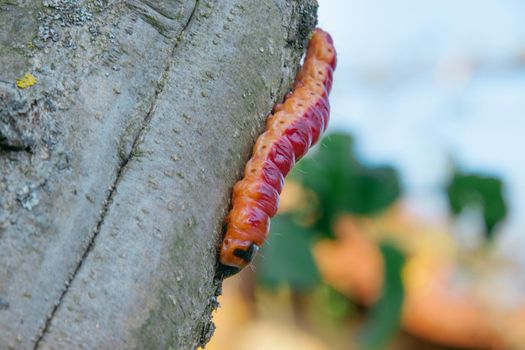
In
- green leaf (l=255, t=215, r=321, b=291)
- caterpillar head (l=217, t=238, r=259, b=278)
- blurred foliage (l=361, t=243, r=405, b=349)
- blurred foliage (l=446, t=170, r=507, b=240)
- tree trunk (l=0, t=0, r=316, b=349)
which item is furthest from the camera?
blurred foliage (l=446, t=170, r=507, b=240)

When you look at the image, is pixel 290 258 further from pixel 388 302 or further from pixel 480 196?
pixel 480 196

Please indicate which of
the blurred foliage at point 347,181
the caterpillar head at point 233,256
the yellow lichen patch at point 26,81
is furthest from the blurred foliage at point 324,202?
the yellow lichen patch at point 26,81

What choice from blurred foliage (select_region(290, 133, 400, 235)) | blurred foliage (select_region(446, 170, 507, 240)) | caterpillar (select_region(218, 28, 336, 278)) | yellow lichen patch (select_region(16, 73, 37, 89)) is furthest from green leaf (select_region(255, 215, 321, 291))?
yellow lichen patch (select_region(16, 73, 37, 89))

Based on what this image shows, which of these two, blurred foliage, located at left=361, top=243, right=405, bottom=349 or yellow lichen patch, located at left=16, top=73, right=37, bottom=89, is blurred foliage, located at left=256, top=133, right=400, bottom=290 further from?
yellow lichen patch, located at left=16, top=73, right=37, bottom=89

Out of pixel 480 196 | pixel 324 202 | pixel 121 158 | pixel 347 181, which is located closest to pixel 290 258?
pixel 324 202

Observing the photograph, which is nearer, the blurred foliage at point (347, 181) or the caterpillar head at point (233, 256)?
the caterpillar head at point (233, 256)

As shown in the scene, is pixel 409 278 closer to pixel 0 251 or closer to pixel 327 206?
pixel 327 206

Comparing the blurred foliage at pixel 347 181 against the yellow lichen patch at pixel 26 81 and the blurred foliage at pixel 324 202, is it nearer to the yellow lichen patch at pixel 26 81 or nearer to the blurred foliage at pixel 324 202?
the blurred foliage at pixel 324 202
